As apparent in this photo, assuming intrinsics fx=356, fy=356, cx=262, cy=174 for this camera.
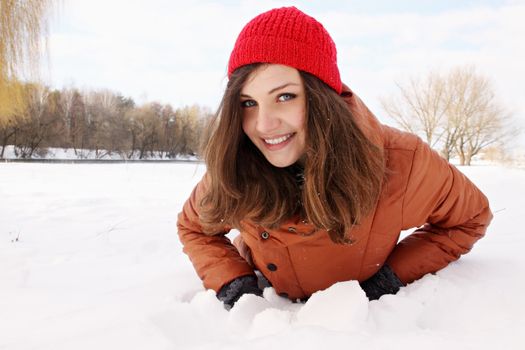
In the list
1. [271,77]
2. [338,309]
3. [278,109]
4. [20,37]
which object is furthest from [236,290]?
[20,37]

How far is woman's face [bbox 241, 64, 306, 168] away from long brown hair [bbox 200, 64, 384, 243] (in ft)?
0.11

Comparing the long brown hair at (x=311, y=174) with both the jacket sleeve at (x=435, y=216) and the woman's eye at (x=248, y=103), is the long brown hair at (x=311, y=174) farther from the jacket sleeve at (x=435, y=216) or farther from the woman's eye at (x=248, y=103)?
the jacket sleeve at (x=435, y=216)

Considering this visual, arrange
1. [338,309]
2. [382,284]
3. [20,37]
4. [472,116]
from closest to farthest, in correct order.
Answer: [338,309] → [382,284] → [20,37] → [472,116]

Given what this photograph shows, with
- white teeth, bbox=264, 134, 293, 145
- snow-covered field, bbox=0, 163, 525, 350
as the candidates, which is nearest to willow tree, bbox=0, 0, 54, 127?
snow-covered field, bbox=0, 163, 525, 350

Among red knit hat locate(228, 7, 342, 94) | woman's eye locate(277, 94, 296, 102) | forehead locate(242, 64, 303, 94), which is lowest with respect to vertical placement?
woman's eye locate(277, 94, 296, 102)

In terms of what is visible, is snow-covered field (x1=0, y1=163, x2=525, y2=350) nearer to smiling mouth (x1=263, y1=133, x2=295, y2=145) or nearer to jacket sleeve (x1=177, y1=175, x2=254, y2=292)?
jacket sleeve (x1=177, y1=175, x2=254, y2=292)

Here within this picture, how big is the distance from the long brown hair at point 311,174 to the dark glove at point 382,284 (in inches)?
12.8

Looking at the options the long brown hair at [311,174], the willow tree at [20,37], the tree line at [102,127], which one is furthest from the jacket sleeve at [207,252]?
the tree line at [102,127]

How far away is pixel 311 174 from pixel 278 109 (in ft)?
0.90

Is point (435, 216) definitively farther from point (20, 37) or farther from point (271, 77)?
point (20, 37)

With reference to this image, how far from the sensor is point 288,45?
130cm

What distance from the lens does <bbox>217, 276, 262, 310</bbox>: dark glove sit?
145 cm

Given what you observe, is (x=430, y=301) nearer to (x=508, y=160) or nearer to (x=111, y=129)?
(x=508, y=160)

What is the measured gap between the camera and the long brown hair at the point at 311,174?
4.34 ft
